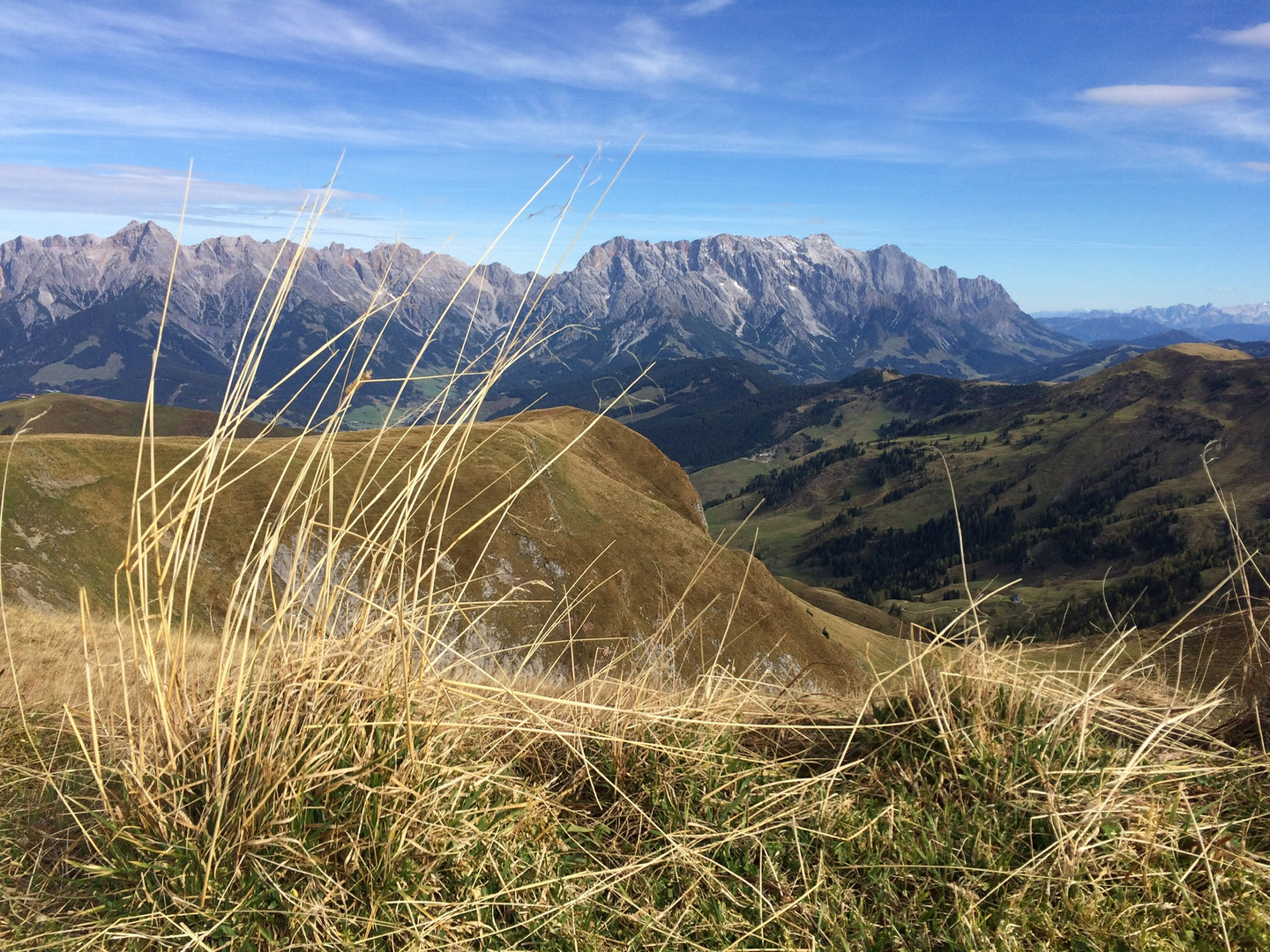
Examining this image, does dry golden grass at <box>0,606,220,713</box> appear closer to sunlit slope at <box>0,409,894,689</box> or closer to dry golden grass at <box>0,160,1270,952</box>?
dry golden grass at <box>0,160,1270,952</box>

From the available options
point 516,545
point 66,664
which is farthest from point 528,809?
point 516,545

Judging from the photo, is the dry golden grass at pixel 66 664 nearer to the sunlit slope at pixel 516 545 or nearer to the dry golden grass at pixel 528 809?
the dry golden grass at pixel 528 809

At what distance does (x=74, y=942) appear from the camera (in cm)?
243

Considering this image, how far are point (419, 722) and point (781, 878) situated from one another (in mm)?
1705

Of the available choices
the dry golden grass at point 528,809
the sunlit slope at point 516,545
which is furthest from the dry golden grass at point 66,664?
the sunlit slope at point 516,545

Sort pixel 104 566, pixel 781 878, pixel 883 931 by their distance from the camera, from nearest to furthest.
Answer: pixel 883 931, pixel 781 878, pixel 104 566

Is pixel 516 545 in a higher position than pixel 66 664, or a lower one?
lower

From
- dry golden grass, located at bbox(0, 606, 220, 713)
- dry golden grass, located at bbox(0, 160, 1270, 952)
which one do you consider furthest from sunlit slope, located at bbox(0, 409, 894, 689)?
dry golden grass, located at bbox(0, 160, 1270, 952)

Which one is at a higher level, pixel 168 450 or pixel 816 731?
pixel 816 731

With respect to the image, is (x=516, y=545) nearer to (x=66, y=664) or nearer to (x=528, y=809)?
(x=66, y=664)

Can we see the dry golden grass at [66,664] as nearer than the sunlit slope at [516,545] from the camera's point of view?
Yes

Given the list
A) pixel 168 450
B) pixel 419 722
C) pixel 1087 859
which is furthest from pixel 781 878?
pixel 168 450

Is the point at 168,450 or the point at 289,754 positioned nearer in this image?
the point at 289,754

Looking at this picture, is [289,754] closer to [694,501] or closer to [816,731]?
[816,731]
